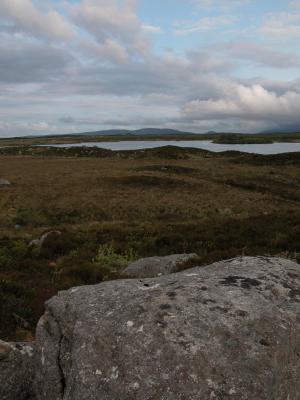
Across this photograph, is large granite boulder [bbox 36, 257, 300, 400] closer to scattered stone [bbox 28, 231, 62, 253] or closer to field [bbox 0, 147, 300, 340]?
field [bbox 0, 147, 300, 340]

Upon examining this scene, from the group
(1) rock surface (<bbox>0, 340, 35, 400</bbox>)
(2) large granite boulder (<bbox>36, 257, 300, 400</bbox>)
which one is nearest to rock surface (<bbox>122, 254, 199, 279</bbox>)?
(1) rock surface (<bbox>0, 340, 35, 400</bbox>)

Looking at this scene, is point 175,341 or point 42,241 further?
point 42,241

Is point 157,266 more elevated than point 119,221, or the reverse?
point 157,266

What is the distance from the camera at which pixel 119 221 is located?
98.0ft

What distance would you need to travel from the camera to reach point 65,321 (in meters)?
5.49

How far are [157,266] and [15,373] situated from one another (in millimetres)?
7847

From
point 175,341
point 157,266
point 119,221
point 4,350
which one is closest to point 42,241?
point 157,266

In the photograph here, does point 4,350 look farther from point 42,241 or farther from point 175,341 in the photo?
point 42,241

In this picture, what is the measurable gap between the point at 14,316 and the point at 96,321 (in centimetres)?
512

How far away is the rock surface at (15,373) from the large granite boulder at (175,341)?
29.8 inches

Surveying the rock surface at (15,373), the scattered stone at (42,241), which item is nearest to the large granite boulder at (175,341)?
the rock surface at (15,373)

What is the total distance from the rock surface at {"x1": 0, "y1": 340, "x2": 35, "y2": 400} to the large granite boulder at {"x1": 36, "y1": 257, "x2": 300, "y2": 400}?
758 millimetres

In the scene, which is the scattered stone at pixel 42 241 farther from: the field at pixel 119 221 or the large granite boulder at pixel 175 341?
the large granite boulder at pixel 175 341

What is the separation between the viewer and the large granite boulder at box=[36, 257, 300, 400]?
14.7 ft
